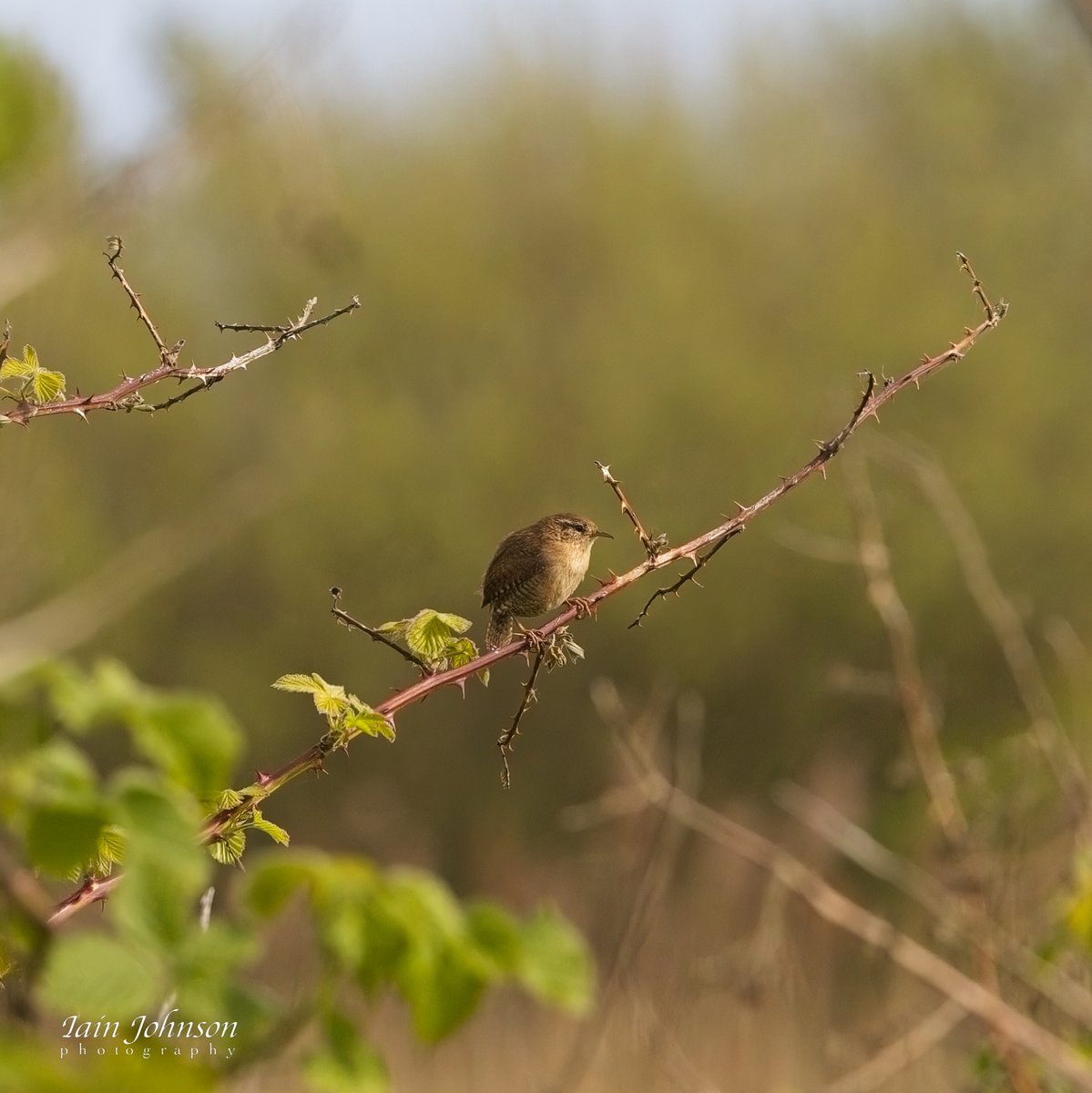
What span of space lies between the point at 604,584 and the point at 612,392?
14467 millimetres

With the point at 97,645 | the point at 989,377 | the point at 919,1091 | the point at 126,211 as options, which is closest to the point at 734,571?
the point at 989,377

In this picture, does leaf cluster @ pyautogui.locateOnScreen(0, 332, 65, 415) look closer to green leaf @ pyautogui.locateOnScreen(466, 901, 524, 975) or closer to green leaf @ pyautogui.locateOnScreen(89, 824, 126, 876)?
green leaf @ pyautogui.locateOnScreen(89, 824, 126, 876)

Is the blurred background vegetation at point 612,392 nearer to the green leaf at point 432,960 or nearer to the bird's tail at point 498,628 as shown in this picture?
the bird's tail at point 498,628

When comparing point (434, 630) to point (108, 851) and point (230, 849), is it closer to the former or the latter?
point (230, 849)

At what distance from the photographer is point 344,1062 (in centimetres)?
87

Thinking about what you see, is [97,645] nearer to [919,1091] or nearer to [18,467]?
[919,1091]

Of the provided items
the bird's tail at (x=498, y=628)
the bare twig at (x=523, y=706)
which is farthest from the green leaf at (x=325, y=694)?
the bird's tail at (x=498, y=628)

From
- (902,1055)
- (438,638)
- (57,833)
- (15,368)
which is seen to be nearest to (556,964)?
(57,833)

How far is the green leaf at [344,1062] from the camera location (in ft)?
2.82

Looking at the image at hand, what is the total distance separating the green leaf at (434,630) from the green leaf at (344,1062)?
107 centimetres

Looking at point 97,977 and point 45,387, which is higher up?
point 45,387

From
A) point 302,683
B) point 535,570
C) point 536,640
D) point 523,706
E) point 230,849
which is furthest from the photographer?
point 535,570

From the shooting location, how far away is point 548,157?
16.9m

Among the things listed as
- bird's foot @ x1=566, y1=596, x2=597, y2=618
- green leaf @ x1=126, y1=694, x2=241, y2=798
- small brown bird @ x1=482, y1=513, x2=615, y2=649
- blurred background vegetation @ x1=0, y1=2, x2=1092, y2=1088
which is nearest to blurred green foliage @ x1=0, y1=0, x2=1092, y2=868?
blurred background vegetation @ x1=0, y1=2, x2=1092, y2=1088
